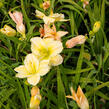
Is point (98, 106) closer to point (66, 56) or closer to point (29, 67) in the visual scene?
point (66, 56)

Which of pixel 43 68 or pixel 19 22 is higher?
pixel 19 22

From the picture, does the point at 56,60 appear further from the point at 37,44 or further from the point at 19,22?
the point at 19,22

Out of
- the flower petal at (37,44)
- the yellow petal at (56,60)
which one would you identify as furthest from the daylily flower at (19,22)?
the yellow petal at (56,60)

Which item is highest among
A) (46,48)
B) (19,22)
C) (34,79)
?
(19,22)

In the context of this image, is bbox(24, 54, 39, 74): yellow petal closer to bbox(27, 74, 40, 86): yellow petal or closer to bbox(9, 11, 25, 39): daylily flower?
bbox(27, 74, 40, 86): yellow petal

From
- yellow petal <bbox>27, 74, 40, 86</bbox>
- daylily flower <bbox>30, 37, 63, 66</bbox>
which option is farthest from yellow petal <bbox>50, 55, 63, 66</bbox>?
yellow petal <bbox>27, 74, 40, 86</bbox>

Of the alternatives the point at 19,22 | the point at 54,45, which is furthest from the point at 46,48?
the point at 19,22

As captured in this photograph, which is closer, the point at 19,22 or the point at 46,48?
the point at 46,48
